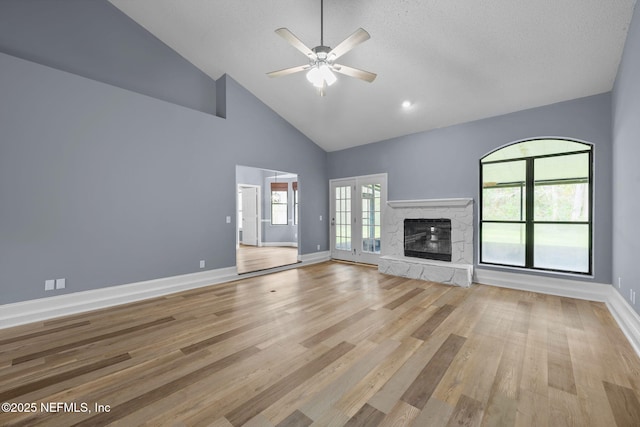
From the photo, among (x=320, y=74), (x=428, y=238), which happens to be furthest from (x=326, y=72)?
(x=428, y=238)

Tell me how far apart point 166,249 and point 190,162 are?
151 cm

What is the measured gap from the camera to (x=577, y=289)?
392 centimetres

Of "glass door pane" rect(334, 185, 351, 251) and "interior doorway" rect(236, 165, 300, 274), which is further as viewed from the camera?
"interior doorway" rect(236, 165, 300, 274)

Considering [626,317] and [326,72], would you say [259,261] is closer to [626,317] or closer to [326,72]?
[326,72]

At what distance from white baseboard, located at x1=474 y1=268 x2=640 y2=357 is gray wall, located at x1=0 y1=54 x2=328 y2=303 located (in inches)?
189

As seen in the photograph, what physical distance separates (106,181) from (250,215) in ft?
20.9

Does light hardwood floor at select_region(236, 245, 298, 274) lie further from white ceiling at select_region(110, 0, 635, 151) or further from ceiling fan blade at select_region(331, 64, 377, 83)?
ceiling fan blade at select_region(331, 64, 377, 83)

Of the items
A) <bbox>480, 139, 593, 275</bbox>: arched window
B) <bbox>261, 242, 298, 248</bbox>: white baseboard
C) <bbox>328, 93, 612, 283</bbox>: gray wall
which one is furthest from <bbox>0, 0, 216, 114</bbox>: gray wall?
<bbox>261, 242, 298, 248</bbox>: white baseboard

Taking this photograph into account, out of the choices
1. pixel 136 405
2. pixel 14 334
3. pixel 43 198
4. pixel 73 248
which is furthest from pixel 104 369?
pixel 43 198

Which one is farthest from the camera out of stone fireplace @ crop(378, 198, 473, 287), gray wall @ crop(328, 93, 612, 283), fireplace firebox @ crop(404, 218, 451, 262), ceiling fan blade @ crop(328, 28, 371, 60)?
fireplace firebox @ crop(404, 218, 451, 262)

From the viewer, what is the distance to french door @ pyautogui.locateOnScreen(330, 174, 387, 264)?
21.0ft

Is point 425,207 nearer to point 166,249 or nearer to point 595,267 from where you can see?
point 595,267

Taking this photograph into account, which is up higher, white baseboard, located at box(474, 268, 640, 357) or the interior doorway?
the interior doorway

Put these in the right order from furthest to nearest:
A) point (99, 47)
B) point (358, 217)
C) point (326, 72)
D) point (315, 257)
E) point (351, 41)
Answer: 1. point (315, 257)
2. point (358, 217)
3. point (99, 47)
4. point (326, 72)
5. point (351, 41)
